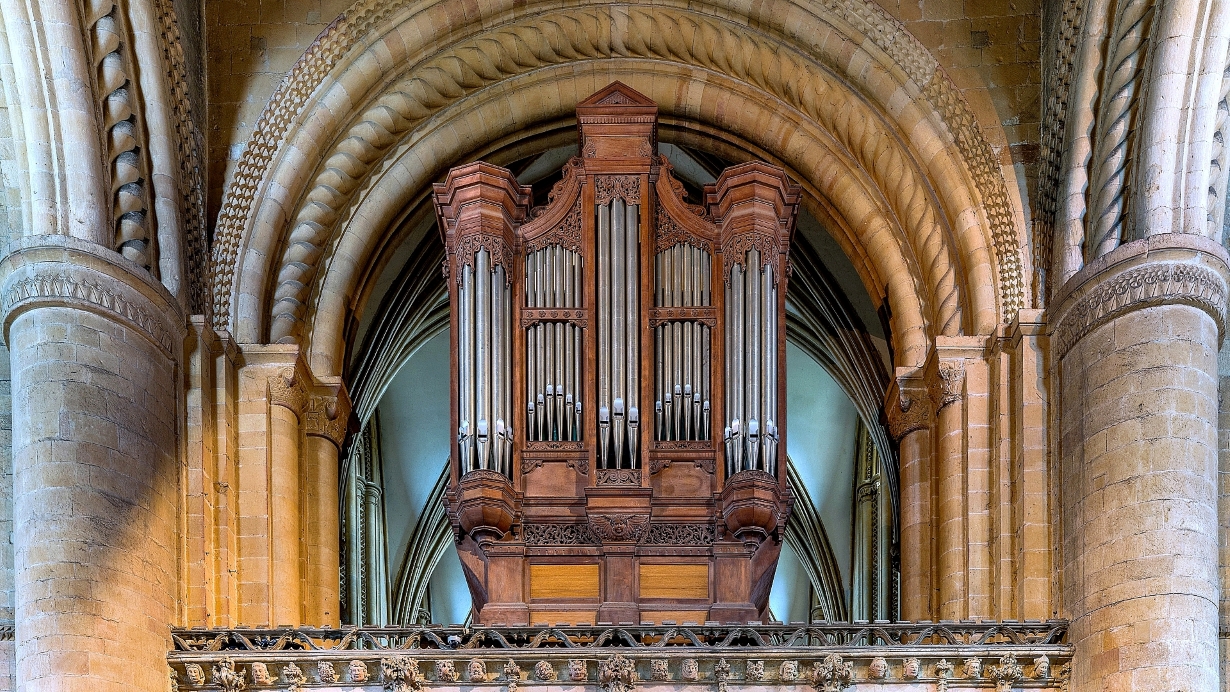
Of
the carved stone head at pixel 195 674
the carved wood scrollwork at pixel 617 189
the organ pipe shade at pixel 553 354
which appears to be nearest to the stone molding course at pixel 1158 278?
the carved wood scrollwork at pixel 617 189

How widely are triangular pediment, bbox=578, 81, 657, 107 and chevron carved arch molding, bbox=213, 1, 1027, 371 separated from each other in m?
0.93

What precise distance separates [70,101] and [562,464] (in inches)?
171

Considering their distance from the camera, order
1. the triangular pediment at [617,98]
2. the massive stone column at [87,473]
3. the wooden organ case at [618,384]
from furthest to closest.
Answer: the triangular pediment at [617,98] → the wooden organ case at [618,384] → the massive stone column at [87,473]

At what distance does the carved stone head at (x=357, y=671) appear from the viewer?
45.5 ft

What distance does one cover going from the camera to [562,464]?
1530cm

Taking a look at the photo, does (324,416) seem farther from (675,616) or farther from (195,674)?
(675,616)

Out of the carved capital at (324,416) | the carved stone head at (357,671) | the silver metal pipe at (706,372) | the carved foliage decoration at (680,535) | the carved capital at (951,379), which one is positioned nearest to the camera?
the carved stone head at (357,671)

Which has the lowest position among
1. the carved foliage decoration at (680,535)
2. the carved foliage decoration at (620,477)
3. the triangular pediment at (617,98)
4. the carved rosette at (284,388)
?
the carved foliage decoration at (680,535)

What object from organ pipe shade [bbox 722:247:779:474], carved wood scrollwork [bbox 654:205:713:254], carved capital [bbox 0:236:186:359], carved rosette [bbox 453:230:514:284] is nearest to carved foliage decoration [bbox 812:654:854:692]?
organ pipe shade [bbox 722:247:779:474]

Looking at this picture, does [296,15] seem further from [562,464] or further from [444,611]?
[444,611]

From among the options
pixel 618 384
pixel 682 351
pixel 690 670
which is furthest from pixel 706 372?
pixel 690 670

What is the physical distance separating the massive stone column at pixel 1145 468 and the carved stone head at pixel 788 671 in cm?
185

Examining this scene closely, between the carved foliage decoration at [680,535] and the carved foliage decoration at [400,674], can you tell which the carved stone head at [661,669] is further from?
the carved foliage decoration at [400,674]

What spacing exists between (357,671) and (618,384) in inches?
119
